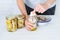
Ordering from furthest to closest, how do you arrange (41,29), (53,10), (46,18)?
1. (53,10)
2. (46,18)
3. (41,29)

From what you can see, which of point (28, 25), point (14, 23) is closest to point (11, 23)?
point (14, 23)

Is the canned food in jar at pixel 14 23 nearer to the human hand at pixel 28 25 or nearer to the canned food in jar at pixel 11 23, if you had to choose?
the canned food in jar at pixel 11 23

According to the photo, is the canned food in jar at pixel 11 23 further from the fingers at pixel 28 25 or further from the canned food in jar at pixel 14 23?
the fingers at pixel 28 25

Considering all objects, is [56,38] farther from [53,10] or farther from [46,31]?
[53,10]

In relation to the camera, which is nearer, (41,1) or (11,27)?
(11,27)

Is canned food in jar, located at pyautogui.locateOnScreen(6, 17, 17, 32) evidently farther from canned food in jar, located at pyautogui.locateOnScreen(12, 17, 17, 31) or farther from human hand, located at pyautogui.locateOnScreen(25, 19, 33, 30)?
human hand, located at pyautogui.locateOnScreen(25, 19, 33, 30)

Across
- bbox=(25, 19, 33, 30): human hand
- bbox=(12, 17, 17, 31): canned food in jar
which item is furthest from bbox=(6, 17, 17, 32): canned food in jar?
bbox=(25, 19, 33, 30): human hand

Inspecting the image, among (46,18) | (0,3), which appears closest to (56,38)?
(46,18)

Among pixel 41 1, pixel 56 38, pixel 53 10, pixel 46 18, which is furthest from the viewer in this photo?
pixel 53 10

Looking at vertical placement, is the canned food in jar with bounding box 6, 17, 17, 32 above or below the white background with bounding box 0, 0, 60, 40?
above

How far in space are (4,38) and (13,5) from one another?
2.17 feet

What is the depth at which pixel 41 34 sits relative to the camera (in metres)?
1.10

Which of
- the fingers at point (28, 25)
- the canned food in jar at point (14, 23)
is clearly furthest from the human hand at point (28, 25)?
the canned food in jar at point (14, 23)

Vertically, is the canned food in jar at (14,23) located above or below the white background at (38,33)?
above
